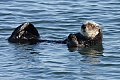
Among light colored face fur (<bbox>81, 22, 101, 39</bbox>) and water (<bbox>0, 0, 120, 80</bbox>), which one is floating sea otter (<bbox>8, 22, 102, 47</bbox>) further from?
water (<bbox>0, 0, 120, 80</bbox>)

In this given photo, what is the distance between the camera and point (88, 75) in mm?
9664

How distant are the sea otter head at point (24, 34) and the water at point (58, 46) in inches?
9.8

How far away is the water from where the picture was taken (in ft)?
32.2

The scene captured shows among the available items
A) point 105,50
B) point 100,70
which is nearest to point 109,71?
point 100,70

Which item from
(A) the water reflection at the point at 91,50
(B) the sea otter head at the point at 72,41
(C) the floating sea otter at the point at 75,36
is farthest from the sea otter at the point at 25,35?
(A) the water reflection at the point at 91,50

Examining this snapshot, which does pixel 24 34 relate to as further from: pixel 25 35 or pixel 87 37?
pixel 87 37

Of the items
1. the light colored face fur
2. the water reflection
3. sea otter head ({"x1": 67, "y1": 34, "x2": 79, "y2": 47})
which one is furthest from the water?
the light colored face fur

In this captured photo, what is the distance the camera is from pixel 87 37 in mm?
11828

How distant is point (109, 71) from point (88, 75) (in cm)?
47

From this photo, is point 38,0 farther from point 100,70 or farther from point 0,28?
point 100,70

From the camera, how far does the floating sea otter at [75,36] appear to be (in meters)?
11.7

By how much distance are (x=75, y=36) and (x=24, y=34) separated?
135 cm

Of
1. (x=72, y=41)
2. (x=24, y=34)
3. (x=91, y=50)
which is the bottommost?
(x=91, y=50)

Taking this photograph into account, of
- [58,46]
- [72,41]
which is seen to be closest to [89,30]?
[72,41]
